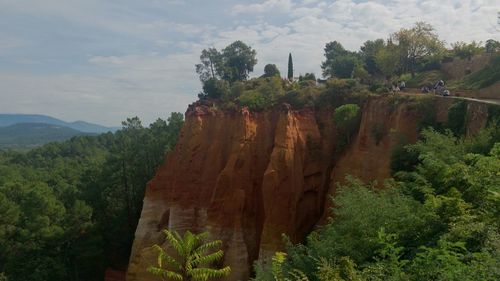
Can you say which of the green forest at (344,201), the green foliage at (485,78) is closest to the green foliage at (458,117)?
the green forest at (344,201)

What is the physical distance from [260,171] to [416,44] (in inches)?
836

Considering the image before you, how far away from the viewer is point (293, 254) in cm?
1250

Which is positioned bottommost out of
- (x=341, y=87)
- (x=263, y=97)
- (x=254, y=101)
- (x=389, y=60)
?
(x=254, y=101)

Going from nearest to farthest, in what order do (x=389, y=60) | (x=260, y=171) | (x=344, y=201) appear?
1. (x=344, y=201)
2. (x=260, y=171)
3. (x=389, y=60)

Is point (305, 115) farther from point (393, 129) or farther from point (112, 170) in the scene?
point (112, 170)

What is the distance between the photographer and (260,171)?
79.5ft

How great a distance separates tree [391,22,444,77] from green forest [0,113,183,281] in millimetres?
21559

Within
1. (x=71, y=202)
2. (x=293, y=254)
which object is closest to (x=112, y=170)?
(x=71, y=202)

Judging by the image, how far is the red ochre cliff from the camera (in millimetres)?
20906

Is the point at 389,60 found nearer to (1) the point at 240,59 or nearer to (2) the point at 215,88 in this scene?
(2) the point at 215,88

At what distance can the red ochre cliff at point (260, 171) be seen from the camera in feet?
68.6

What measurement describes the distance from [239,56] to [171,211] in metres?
34.2

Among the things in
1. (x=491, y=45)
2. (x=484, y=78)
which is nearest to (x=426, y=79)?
(x=484, y=78)

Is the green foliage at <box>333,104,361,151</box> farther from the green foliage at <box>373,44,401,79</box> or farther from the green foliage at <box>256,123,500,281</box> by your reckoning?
the green foliage at <box>373,44,401,79</box>
